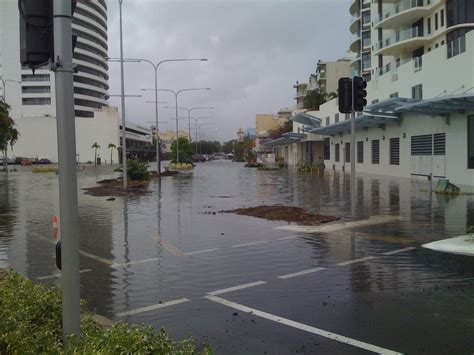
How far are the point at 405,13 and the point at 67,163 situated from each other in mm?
45120

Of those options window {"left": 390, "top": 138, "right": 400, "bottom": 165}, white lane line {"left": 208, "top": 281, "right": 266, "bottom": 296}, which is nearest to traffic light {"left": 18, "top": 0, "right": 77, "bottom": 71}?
white lane line {"left": 208, "top": 281, "right": 266, "bottom": 296}

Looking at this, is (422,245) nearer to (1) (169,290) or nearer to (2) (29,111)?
(1) (169,290)

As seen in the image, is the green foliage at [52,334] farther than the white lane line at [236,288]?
No

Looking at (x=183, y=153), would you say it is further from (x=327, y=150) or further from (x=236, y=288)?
(x=236, y=288)

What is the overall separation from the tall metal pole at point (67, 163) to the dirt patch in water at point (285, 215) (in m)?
10.8

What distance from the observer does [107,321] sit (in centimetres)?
583

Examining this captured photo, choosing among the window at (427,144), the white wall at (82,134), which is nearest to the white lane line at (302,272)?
the window at (427,144)

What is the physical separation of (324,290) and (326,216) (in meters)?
8.16

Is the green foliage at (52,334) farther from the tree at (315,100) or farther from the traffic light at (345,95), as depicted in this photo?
the tree at (315,100)

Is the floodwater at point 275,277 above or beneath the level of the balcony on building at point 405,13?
beneath

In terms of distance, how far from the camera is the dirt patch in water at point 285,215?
Answer: 14.8 metres

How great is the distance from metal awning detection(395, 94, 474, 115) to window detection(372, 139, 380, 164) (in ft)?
42.0

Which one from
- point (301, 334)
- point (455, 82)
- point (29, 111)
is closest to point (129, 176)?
point (455, 82)

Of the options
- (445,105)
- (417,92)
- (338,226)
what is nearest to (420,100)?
(445,105)
